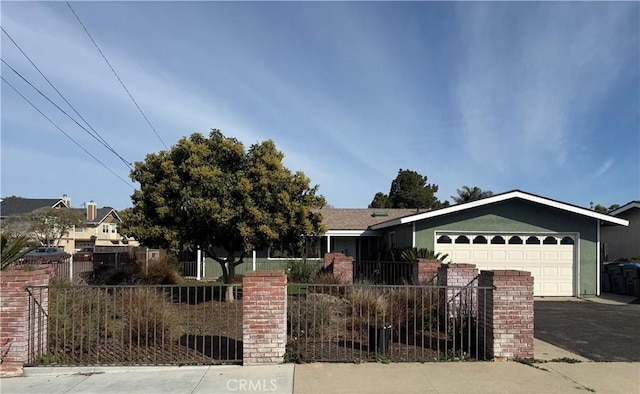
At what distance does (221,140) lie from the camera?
13.2 m

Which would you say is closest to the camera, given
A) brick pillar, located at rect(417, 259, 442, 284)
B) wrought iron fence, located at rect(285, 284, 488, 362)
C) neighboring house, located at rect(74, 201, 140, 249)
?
wrought iron fence, located at rect(285, 284, 488, 362)

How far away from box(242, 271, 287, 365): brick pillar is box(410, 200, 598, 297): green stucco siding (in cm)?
1081

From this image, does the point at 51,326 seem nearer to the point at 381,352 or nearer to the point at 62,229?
the point at 381,352

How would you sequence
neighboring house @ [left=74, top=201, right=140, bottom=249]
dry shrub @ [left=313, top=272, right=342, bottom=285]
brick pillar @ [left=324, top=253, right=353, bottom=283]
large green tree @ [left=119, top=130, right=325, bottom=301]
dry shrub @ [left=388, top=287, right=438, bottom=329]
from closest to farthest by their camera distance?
dry shrub @ [left=388, top=287, right=438, bottom=329]
large green tree @ [left=119, top=130, right=325, bottom=301]
dry shrub @ [left=313, top=272, right=342, bottom=285]
brick pillar @ [left=324, top=253, right=353, bottom=283]
neighboring house @ [left=74, top=201, right=140, bottom=249]

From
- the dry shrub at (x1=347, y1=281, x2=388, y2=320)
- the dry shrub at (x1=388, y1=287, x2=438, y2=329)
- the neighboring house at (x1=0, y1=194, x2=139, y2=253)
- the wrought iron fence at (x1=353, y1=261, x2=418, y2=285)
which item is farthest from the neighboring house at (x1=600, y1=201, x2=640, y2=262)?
the neighboring house at (x1=0, y1=194, x2=139, y2=253)

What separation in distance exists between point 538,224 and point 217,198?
1098cm

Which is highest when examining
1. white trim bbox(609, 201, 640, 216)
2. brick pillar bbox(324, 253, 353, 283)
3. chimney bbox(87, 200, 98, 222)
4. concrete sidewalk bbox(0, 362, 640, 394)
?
chimney bbox(87, 200, 98, 222)

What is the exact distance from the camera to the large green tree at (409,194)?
44.9 meters

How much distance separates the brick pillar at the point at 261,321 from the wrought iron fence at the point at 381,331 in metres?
0.40

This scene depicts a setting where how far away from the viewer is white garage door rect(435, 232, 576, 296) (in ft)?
55.6

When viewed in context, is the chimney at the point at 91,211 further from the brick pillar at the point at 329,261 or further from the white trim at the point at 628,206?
the white trim at the point at 628,206

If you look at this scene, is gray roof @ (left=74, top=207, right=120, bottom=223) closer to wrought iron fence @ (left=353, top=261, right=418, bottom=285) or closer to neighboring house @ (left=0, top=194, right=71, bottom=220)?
neighboring house @ (left=0, top=194, right=71, bottom=220)

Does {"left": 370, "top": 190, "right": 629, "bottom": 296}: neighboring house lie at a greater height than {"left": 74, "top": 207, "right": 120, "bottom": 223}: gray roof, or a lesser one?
lesser

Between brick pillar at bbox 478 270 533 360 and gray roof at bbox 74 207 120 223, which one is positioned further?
gray roof at bbox 74 207 120 223
